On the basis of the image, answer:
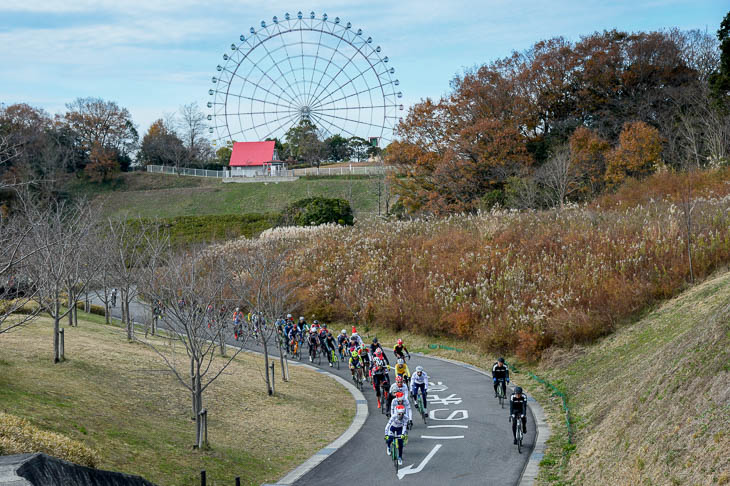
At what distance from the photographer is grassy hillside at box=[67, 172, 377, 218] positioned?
69488mm

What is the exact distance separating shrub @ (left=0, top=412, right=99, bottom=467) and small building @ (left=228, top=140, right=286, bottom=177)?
72.0 m

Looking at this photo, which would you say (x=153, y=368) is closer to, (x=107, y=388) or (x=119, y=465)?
(x=107, y=388)

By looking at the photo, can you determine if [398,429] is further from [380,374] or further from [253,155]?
[253,155]

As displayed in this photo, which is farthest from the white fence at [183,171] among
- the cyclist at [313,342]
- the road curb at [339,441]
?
the road curb at [339,441]

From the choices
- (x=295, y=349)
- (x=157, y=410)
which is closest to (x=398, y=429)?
(x=157, y=410)

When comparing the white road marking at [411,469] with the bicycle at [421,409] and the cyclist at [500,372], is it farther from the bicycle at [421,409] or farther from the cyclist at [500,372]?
the cyclist at [500,372]

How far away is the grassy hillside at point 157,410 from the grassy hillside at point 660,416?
6393 millimetres

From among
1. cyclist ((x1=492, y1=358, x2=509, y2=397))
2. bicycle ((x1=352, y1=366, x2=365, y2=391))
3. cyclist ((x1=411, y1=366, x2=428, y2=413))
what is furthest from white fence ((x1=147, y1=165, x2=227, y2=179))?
cyclist ((x1=411, y1=366, x2=428, y2=413))

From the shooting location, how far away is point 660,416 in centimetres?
1143

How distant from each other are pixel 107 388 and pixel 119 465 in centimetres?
578

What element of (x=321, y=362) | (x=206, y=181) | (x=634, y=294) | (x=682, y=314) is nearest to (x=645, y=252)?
(x=634, y=294)

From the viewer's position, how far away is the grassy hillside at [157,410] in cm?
1285

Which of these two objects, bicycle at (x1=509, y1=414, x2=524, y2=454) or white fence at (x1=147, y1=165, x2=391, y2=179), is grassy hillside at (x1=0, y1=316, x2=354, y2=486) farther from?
white fence at (x1=147, y1=165, x2=391, y2=179)

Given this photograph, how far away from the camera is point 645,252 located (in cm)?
2594
